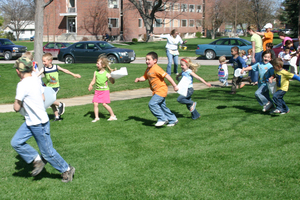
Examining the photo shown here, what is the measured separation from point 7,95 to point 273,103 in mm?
9302


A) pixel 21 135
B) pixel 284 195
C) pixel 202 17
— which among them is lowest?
pixel 284 195

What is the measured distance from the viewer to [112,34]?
57.2 m

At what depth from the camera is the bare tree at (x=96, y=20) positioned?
54938 mm

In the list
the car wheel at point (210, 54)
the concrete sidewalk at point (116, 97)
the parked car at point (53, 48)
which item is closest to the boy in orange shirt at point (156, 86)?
the concrete sidewalk at point (116, 97)

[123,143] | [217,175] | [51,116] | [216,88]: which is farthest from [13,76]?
[217,175]

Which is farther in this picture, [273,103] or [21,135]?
[273,103]

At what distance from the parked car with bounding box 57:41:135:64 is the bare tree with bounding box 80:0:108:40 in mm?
34564

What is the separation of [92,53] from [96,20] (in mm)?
35725

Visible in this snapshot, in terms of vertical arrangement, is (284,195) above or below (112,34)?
below

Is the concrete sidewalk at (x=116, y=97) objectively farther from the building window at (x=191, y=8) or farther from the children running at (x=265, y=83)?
the building window at (x=191, y=8)

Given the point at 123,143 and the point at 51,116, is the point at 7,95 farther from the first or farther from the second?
the point at 123,143

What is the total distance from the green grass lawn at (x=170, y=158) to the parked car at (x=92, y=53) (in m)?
13.3

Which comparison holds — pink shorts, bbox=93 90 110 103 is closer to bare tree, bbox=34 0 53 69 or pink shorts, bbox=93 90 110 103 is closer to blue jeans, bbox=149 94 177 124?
blue jeans, bbox=149 94 177 124

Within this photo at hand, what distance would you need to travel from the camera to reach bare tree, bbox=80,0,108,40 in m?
54.9
